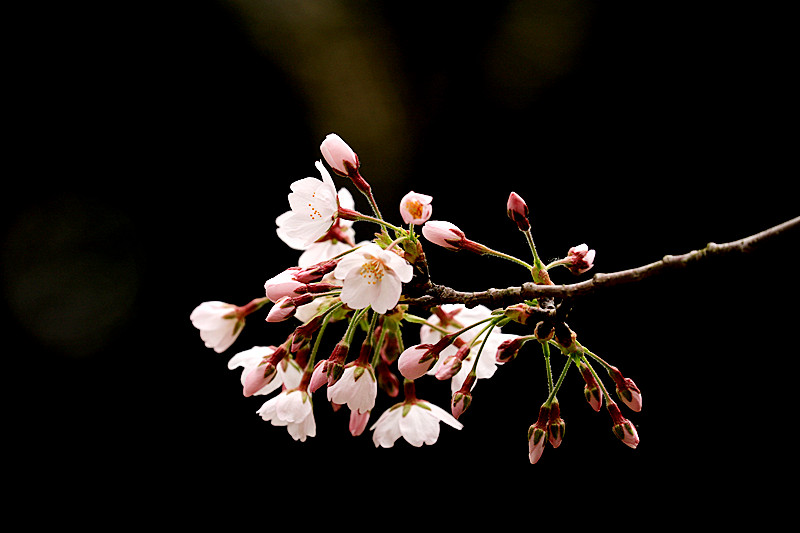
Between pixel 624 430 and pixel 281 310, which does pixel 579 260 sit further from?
pixel 281 310

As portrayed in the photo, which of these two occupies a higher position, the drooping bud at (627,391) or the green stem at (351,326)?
the green stem at (351,326)

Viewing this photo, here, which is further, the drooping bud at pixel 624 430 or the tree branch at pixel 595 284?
the drooping bud at pixel 624 430

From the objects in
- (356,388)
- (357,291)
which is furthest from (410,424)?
(357,291)

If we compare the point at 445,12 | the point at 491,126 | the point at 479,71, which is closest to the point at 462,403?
the point at 491,126

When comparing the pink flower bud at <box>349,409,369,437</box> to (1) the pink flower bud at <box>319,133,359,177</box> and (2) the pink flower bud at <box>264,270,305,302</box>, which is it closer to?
(2) the pink flower bud at <box>264,270,305,302</box>

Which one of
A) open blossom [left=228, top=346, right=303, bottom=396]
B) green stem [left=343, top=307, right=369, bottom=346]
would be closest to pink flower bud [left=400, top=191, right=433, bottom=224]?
green stem [left=343, top=307, right=369, bottom=346]

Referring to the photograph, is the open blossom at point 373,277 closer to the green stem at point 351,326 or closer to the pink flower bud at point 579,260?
the green stem at point 351,326

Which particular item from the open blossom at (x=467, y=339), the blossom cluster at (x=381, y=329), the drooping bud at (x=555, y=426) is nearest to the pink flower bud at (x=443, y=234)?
the blossom cluster at (x=381, y=329)
